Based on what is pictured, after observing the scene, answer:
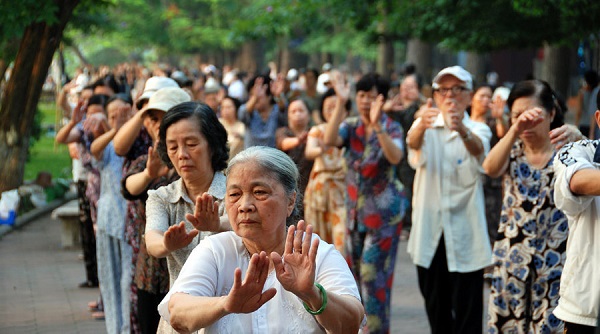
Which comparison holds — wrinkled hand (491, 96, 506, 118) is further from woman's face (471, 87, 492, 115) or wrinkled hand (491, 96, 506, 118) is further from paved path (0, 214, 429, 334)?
woman's face (471, 87, 492, 115)

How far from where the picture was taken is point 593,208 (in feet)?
18.1

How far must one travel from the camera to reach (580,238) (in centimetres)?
555

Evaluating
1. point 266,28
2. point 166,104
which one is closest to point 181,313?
point 166,104

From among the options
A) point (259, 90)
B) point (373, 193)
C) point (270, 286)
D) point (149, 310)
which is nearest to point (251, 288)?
point (270, 286)

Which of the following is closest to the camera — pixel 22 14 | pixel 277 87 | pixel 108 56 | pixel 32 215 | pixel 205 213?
pixel 205 213

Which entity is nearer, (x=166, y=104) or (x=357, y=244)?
(x=166, y=104)

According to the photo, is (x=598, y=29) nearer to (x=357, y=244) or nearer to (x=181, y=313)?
(x=357, y=244)

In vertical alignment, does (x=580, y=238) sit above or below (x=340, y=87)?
below

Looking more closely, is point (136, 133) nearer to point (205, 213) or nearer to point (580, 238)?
point (205, 213)

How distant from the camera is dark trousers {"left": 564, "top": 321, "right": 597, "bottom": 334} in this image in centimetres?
554

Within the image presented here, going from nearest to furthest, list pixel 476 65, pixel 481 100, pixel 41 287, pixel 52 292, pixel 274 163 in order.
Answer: pixel 274 163
pixel 481 100
pixel 52 292
pixel 41 287
pixel 476 65

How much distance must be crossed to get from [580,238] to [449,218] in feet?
9.69

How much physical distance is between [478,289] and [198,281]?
4593mm

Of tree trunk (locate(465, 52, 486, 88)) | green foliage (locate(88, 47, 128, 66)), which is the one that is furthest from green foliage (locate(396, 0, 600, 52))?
green foliage (locate(88, 47, 128, 66))
